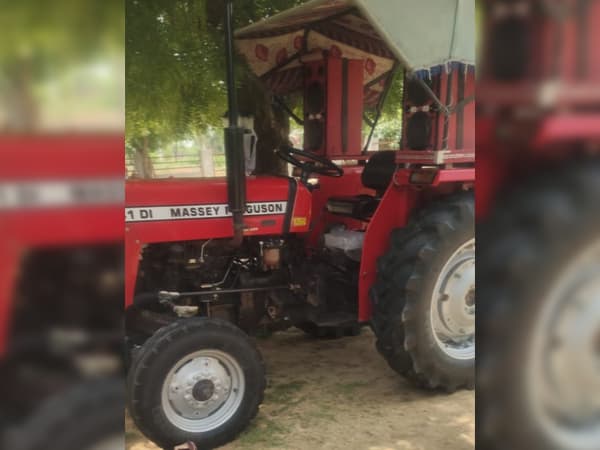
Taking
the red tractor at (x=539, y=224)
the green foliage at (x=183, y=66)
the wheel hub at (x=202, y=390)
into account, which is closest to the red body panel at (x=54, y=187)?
the red tractor at (x=539, y=224)

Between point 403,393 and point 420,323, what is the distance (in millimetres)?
556

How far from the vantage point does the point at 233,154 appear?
95.9 inches

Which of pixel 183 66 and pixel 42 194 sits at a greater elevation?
pixel 183 66

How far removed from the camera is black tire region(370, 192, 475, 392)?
8.43ft

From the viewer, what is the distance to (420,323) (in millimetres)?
2666

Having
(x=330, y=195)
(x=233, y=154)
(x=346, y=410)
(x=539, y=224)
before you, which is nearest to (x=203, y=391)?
(x=346, y=410)

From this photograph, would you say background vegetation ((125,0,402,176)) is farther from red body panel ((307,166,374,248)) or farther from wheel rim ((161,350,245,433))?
wheel rim ((161,350,245,433))

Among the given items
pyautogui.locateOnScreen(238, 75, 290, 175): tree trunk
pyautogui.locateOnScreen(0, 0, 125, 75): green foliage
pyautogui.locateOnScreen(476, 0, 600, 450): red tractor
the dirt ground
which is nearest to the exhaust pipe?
the dirt ground

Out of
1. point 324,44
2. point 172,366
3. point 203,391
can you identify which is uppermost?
point 324,44

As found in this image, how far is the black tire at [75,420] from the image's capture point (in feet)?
1.90

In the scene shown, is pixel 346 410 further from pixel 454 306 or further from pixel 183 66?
pixel 183 66

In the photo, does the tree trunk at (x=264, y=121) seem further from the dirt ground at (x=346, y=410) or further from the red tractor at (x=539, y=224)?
the red tractor at (x=539, y=224)

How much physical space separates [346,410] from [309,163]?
1.31m

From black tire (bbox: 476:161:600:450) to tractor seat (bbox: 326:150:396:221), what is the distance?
2.57 metres
